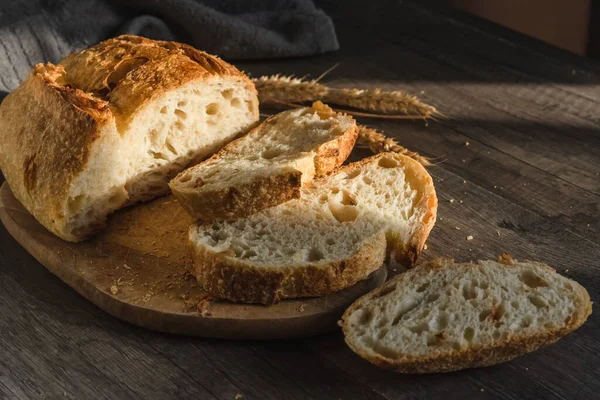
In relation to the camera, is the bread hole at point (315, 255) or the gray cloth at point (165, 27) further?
the gray cloth at point (165, 27)

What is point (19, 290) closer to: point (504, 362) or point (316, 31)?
point (504, 362)

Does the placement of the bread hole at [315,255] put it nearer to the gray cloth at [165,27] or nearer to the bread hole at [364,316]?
the bread hole at [364,316]

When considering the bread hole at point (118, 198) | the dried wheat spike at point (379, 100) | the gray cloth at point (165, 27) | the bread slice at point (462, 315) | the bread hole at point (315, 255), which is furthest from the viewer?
the gray cloth at point (165, 27)

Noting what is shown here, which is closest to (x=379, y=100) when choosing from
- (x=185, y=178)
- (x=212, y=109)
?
(x=212, y=109)

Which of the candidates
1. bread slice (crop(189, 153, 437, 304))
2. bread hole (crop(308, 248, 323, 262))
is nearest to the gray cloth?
bread slice (crop(189, 153, 437, 304))

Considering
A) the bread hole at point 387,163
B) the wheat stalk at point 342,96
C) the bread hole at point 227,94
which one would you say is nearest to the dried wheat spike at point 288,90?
the wheat stalk at point 342,96

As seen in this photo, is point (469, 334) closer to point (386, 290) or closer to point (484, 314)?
point (484, 314)

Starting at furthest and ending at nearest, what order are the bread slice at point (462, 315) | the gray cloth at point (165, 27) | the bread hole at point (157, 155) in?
the gray cloth at point (165, 27) < the bread hole at point (157, 155) < the bread slice at point (462, 315)
